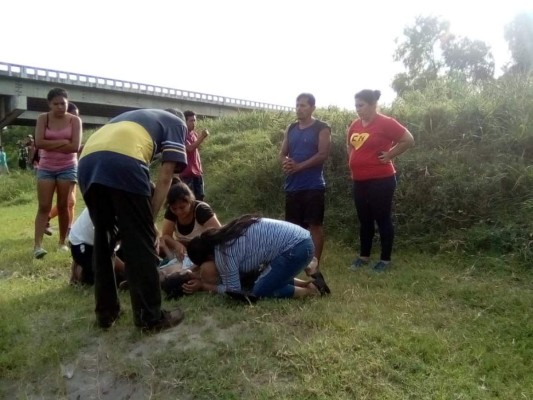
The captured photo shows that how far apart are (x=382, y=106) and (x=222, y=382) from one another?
21.7 ft

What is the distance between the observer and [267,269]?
3467mm

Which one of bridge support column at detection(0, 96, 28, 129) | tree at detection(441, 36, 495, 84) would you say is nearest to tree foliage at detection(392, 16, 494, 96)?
tree at detection(441, 36, 495, 84)

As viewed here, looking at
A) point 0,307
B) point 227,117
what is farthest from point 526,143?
point 227,117

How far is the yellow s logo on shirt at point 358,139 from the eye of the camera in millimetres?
4387

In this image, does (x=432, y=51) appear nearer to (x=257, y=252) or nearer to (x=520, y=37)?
(x=520, y=37)

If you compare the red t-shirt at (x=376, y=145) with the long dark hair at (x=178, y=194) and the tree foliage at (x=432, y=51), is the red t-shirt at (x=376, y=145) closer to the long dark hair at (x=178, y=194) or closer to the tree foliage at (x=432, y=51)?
the long dark hair at (x=178, y=194)

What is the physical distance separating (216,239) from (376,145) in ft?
5.93

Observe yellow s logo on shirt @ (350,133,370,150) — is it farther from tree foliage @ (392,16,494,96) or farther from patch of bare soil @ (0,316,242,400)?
tree foliage @ (392,16,494,96)

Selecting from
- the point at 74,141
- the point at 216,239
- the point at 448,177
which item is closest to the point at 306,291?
the point at 216,239

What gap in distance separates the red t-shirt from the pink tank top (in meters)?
2.93

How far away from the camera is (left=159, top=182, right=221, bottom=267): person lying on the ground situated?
12.2 feet

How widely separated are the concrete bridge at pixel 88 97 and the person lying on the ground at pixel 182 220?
15.9 meters

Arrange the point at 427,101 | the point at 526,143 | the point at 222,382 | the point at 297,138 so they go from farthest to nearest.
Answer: the point at 427,101
the point at 526,143
the point at 297,138
the point at 222,382

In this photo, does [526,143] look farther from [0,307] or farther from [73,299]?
[0,307]
